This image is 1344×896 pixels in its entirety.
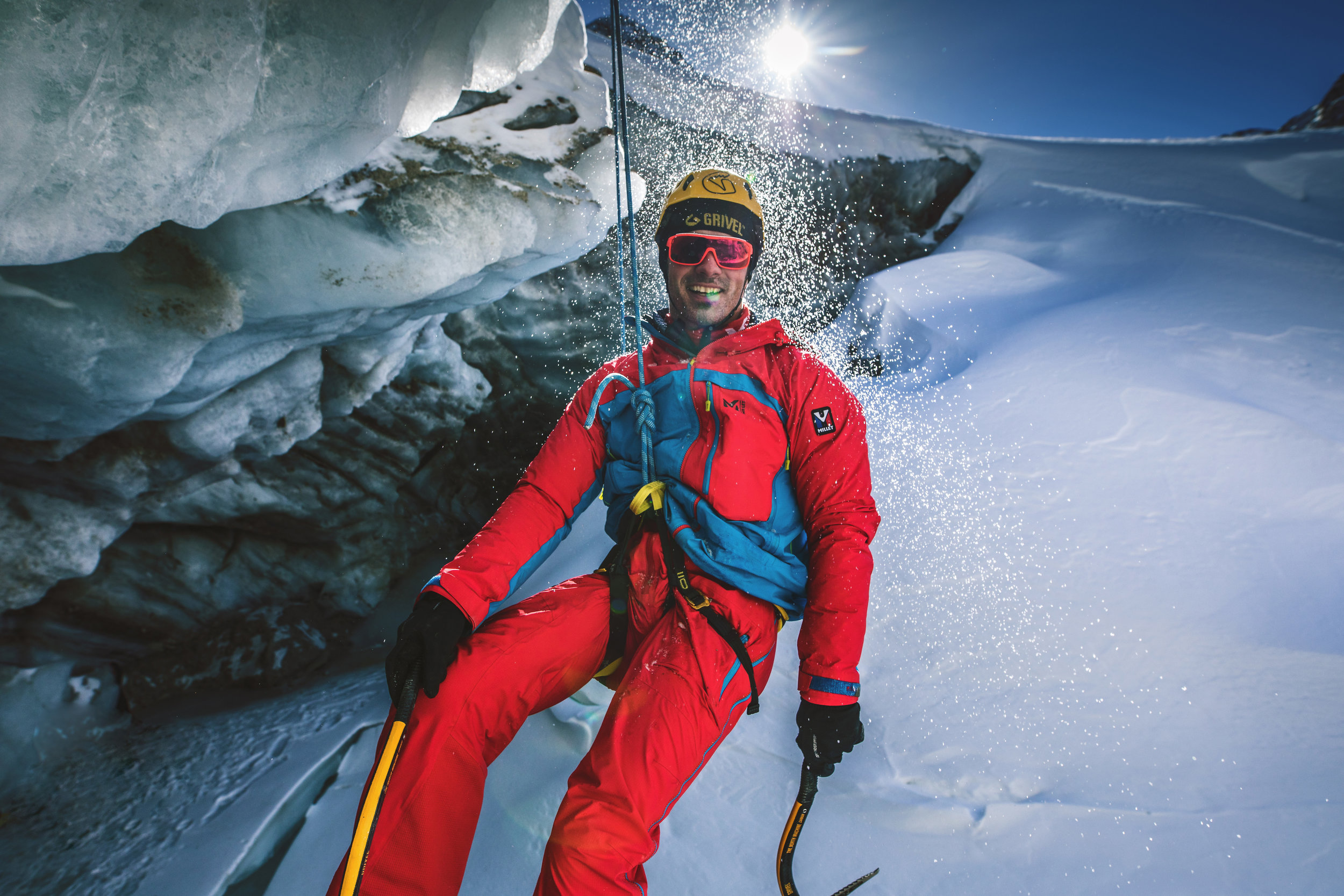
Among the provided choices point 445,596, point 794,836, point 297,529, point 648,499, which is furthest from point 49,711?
point 794,836

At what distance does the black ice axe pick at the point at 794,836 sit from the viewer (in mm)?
1442

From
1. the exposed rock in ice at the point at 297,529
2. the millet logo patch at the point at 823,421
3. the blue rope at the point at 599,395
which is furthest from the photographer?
the exposed rock in ice at the point at 297,529

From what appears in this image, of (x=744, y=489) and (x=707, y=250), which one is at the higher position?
(x=707, y=250)

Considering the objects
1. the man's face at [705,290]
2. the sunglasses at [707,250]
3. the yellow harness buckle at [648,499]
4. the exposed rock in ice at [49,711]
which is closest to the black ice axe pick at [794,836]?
the yellow harness buckle at [648,499]

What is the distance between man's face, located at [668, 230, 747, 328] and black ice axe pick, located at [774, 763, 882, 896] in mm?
1491

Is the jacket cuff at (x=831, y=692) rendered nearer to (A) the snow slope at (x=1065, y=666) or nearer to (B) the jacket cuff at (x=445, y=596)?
(A) the snow slope at (x=1065, y=666)

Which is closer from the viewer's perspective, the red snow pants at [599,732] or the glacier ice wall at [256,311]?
the red snow pants at [599,732]

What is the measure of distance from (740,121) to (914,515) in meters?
8.07

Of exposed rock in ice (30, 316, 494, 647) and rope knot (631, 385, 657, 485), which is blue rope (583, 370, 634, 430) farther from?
exposed rock in ice (30, 316, 494, 647)

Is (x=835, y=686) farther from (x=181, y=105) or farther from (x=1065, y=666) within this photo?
(x=181, y=105)

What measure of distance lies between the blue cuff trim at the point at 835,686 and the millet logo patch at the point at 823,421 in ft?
2.40

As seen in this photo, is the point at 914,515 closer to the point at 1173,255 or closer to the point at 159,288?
the point at 159,288

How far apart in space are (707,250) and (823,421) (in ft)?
2.59

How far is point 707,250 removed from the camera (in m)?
1.96
